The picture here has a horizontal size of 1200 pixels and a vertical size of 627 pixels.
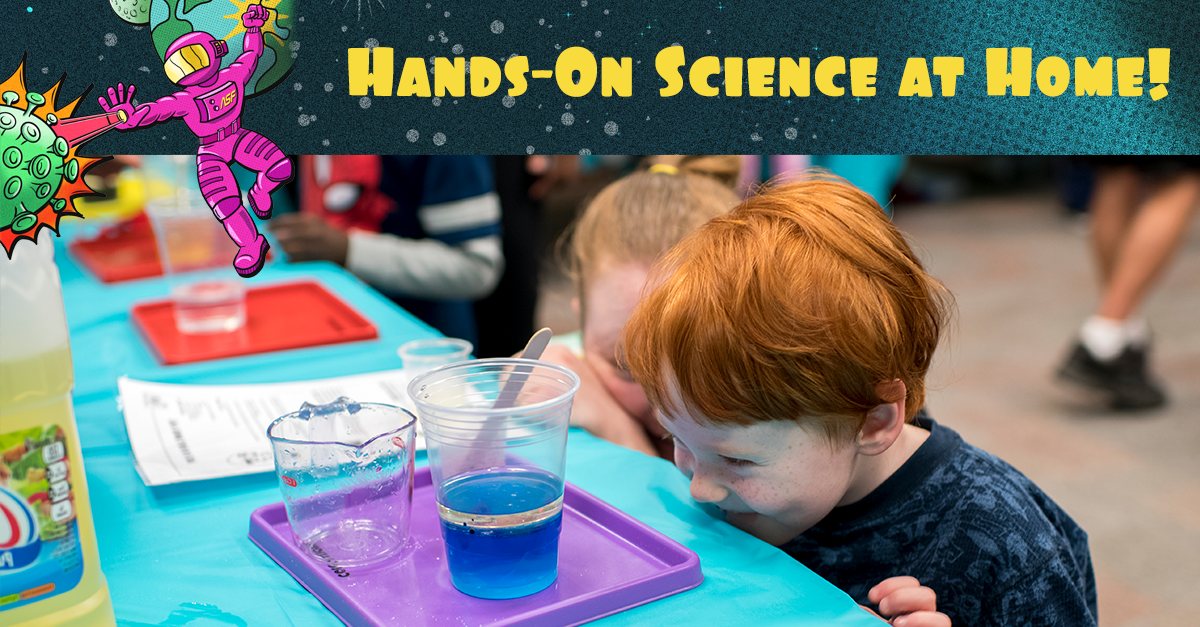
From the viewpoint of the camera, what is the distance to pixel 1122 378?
304 centimetres

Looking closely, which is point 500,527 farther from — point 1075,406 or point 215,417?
point 1075,406

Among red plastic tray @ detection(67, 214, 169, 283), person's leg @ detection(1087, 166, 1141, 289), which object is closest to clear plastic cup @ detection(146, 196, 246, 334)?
red plastic tray @ detection(67, 214, 169, 283)

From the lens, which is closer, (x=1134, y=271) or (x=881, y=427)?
(x=881, y=427)

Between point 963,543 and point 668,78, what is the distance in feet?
1.59

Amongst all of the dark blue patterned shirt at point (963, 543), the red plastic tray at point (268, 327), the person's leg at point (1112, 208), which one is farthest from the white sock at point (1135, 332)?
the red plastic tray at point (268, 327)

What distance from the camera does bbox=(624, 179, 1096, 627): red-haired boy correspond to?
71cm

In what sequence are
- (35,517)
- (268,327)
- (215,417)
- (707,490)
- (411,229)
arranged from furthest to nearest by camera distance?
(411,229), (268,327), (215,417), (707,490), (35,517)

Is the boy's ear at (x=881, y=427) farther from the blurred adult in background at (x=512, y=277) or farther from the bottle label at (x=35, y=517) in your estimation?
the blurred adult in background at (x=512, y=277)

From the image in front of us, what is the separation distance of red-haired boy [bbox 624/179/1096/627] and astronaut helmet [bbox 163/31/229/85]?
368mm

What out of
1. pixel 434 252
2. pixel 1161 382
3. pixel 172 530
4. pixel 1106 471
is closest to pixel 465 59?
pixel 172 530

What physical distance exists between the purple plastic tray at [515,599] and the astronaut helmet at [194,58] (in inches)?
14.7

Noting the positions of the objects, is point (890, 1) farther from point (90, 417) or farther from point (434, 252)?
point (434, 252)

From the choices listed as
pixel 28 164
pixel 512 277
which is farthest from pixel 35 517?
pixel 512 277

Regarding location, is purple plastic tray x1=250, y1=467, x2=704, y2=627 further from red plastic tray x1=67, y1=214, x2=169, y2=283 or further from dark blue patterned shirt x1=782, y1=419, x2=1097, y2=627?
red plastic tray x1=67, y1=214, x2=169, y2=283
